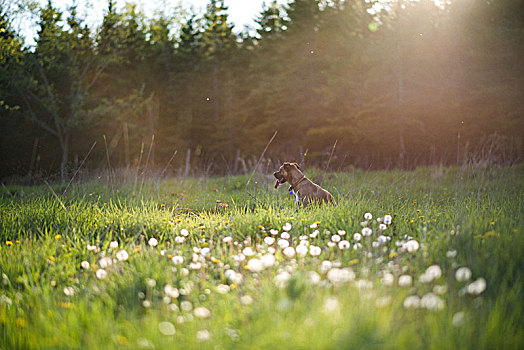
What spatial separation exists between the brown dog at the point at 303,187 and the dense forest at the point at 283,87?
30.3 feet

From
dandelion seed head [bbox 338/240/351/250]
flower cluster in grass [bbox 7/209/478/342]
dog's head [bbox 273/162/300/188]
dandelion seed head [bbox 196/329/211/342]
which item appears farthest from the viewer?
dog's head [bbox 273/162/300/188]

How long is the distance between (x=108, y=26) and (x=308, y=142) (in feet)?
37.5

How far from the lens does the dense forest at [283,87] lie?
57.2ft

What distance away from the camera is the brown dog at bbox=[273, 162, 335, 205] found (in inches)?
253

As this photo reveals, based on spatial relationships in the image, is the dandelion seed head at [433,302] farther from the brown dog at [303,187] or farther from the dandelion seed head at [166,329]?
the brown dog at [303,187]

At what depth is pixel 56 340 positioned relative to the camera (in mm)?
2490

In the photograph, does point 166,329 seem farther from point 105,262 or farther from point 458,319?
point 458,319

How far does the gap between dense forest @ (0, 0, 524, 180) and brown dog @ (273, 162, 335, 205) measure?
30.3 feet

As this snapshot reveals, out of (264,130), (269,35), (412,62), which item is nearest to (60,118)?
(264,130)

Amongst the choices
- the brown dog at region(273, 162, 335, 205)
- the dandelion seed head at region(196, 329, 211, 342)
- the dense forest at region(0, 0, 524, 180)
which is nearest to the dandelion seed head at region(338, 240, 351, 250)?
the dandelion seed head at region(196, 329, 211, 342)

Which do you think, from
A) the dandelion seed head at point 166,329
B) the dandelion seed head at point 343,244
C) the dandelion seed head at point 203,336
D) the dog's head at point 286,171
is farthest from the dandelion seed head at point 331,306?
the dog's head at point 286,171

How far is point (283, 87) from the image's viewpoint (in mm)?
22188

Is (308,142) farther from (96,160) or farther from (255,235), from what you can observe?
(255,235)

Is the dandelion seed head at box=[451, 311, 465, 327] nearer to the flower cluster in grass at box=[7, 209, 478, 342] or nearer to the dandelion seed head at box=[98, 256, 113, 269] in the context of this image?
the flower cluster in grass at box=[7, 209, 478, 342]
